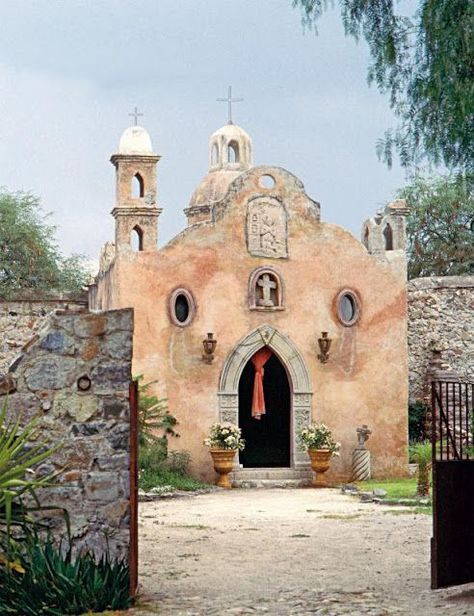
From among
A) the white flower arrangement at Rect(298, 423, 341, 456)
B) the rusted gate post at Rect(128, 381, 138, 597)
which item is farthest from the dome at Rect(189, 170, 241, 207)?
the rusted gate post at Rect(128, 381, 138, 597)

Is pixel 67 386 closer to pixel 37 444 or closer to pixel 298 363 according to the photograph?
pixel 37 444

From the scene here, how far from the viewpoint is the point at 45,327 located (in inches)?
421

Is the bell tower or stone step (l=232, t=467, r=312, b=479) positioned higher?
the bell tower

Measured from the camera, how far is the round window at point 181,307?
23484 millimetres

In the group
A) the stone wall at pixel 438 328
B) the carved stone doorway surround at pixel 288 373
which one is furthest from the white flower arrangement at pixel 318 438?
the stone wall at pixel 438 328

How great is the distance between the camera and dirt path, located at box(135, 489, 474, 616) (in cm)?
1034

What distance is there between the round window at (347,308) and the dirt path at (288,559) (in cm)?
501

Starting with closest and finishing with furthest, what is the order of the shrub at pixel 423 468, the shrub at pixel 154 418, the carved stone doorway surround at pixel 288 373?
the shrub at pixel 423 468, the shrub at pixel 154 418, the carved stone doorway surround at pixel 288 373

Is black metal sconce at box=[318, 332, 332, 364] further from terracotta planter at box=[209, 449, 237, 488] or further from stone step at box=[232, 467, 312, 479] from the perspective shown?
terracotta planter at box=[209, 449, 237, 488]

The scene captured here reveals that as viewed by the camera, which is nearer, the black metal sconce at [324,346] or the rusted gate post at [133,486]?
the rusted gate post at [133,486]

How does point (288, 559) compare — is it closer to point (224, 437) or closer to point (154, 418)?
point (154, 418)

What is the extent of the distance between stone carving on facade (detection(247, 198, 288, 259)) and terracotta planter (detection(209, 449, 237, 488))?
376 cm

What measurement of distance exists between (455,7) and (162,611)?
5056mm

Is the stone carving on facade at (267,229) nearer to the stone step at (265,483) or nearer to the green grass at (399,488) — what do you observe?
the stone step at (265,483)
